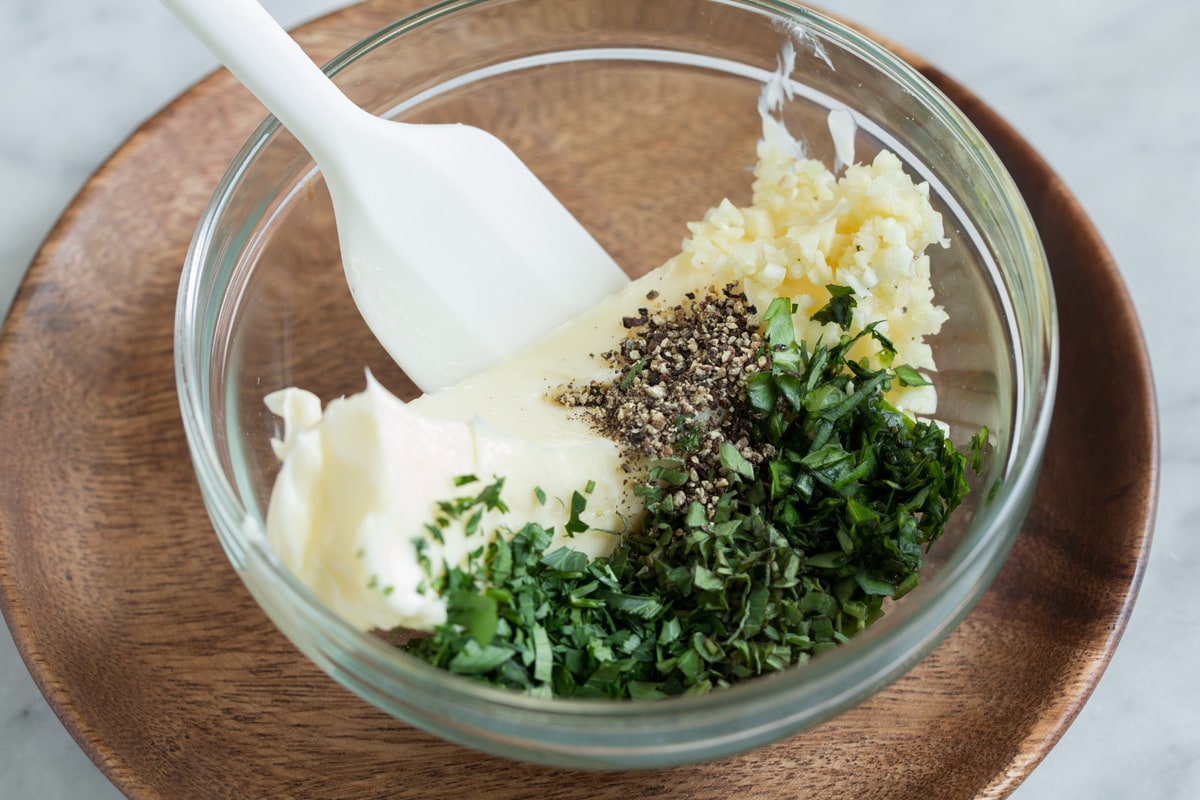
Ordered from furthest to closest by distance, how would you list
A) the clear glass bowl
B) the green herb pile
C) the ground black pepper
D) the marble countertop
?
1. the marble countertop
2. the ground black pepper
3. the green herb pile
4. the clear glass bowl

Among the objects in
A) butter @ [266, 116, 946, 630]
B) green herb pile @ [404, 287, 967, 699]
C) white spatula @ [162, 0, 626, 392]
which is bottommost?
green herb pile @ [404, 287, 967, 699]

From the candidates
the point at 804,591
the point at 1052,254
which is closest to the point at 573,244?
the point at 804,591

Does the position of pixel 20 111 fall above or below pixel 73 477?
above

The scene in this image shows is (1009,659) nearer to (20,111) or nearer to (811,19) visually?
(811,19)

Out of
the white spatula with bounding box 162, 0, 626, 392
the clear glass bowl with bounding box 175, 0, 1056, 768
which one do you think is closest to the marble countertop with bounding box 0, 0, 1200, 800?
the clear glass bowl with bounding box 175, 0, 1056, 768

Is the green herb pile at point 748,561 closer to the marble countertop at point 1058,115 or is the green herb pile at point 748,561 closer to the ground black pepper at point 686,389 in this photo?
the ground black pepper at point 686,389

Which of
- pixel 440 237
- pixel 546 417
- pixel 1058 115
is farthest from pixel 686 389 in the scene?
pixel 1058 115

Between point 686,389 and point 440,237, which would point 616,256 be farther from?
point 686,389

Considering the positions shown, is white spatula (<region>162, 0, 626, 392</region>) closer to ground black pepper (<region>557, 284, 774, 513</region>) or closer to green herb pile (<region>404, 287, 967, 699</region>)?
ground black pepper (<region>557, 284, 774, 513</region>)
